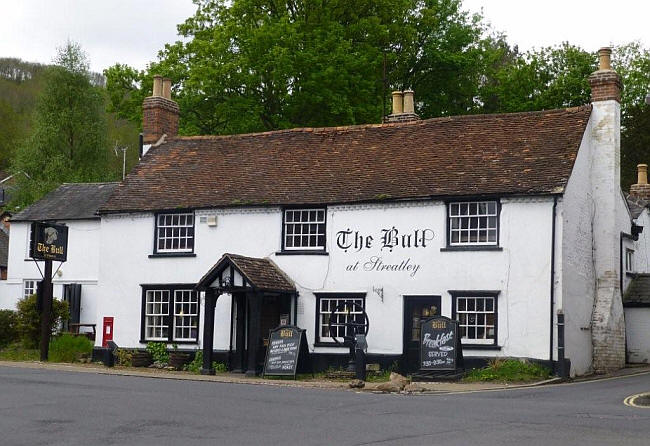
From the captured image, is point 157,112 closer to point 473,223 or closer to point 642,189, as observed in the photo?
point 473,223

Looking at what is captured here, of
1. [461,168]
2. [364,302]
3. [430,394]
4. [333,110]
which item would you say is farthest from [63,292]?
[430,394]

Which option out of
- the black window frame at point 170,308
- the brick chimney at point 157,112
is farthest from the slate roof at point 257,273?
the brick chimney at point 157,112

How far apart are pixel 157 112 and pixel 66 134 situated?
80.2 feet

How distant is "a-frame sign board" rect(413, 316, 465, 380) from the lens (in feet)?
80.1

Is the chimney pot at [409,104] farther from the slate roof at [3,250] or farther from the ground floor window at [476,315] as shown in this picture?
the slate roof at [3,250]

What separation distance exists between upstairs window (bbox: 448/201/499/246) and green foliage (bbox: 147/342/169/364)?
31.5ft

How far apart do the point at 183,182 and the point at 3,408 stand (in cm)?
1557

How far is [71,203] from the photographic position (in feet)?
135

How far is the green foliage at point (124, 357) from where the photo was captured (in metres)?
28.9

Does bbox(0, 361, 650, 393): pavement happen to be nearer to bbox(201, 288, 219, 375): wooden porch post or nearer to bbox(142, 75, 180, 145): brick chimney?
bbox(201, 288, 219, 375): wooden porch post

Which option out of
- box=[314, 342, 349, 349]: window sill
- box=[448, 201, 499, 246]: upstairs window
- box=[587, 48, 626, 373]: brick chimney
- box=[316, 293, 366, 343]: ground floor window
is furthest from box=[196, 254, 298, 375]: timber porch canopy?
box=[587, 48, 626, 373]: brick chimney

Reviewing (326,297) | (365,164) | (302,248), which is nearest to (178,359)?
(326,297)

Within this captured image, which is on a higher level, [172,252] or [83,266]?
[172,252]

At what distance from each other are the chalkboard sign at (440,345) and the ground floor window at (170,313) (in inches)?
303
